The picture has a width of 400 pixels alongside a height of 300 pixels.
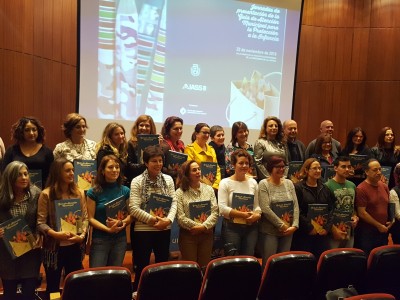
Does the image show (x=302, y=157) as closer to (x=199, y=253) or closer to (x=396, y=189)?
(x=396, y=189)

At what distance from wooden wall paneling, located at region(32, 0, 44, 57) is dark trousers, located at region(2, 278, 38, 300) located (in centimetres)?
343

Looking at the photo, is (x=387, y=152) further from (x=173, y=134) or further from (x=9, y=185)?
(x=9, y=185)

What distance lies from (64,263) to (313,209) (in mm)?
2109

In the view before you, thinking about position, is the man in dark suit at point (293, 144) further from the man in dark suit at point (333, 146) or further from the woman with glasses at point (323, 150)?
the woman with glasses at point (323, 150)

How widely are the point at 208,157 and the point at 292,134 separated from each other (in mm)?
1209

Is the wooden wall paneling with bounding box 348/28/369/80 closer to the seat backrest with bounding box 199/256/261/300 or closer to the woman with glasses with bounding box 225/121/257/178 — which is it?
the woman with glasses with bounding box 225/121/257/178

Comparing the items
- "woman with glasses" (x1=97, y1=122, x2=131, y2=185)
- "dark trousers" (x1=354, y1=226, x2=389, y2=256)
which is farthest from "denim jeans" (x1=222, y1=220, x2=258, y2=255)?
"dark trousers" (x1=354, y1=226, x2=389, y2=256)

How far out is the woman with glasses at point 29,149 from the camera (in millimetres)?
3754

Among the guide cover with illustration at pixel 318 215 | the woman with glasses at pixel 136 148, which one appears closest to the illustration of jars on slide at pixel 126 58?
the woman with glasses at pixel 136 148

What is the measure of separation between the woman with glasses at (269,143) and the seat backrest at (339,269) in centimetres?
197

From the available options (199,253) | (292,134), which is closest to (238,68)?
(292,134)

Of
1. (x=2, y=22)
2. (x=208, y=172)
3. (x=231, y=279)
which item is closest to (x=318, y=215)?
(x=208, y=172)

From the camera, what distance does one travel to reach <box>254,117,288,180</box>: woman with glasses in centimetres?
476

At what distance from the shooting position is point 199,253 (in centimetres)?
373
